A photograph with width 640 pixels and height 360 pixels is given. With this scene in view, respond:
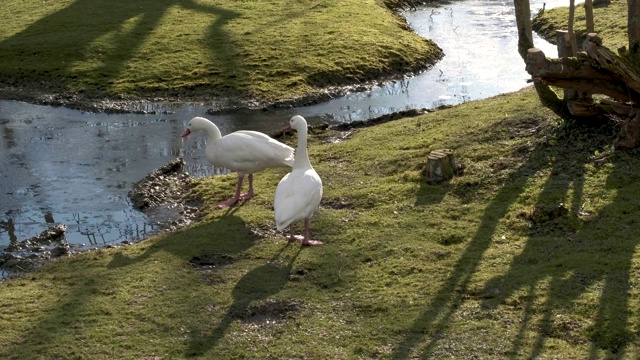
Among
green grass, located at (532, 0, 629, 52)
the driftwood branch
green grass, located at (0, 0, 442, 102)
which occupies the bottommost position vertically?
green grass, located at (532, 0, 629, 52)

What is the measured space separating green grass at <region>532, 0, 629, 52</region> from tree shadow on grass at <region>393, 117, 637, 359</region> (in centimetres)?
748

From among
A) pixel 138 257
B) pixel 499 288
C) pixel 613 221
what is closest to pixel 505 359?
pixel 499 288

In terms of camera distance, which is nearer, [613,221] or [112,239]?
[613,221]

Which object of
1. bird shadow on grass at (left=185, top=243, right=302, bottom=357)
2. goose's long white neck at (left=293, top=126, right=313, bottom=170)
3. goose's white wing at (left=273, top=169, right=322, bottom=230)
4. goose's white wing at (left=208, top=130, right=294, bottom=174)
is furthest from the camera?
goose's white wing at (left=208, top=130, right=294, bottom=174)

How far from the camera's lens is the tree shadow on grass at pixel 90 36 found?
1764cm

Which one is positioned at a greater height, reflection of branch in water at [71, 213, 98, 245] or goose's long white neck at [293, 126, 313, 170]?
goose's long white neck at [293, 126, 313, 170]

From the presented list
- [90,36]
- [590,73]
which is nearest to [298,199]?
[590,73]

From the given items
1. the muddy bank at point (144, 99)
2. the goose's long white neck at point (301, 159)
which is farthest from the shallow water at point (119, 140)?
the goose's long white neck at point (301, 159)

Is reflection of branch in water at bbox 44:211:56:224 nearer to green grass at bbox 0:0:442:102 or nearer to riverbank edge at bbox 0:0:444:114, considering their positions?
riverbank edge at bbox 0:0:444:114

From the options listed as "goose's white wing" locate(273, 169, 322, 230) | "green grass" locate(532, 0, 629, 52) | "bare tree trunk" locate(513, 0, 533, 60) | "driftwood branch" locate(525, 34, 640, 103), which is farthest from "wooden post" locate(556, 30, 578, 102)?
"green grass" locate(532, 0, 629, 52)

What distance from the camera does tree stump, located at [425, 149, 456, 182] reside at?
10.0 metres

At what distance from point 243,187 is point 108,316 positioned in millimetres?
3826

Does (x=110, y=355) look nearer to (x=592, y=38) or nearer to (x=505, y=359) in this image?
(x=505, y=359)

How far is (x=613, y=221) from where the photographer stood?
848 centimetres
